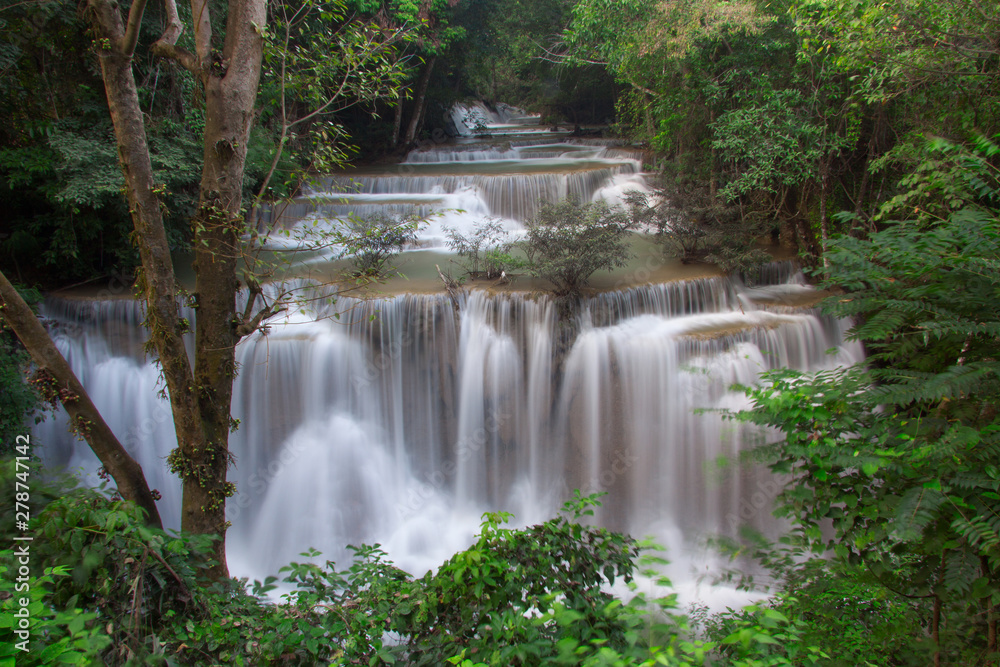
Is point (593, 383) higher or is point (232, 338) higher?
point (232, 338)

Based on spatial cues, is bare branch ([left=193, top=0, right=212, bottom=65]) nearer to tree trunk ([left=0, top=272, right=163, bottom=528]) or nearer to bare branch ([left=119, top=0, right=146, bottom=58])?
bare branch ([left=119, top=0, right=146, bottom=58])

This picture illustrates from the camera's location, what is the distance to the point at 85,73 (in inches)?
324

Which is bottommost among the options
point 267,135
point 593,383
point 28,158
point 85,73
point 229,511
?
point 229,511

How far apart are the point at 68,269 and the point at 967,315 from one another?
10799 mm

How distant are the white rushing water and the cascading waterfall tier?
0.06ft

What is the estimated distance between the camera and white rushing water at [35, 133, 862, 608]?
709 centimetres

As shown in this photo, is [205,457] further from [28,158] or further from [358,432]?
[28,158]

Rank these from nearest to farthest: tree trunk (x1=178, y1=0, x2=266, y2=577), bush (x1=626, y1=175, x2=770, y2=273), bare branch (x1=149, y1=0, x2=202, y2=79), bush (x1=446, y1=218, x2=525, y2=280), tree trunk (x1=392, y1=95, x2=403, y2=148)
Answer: bare branch (x1=149, y1=0, x2=202, y2=79)
tree trunk (x1=178, y1=0, x2=266, y2=577)
bush (x1=446, y1=218, x2=525, y2=280)
bush (x1=626, y1=175, x2=770, y2=273)
tree trunk (x1=392, y1=95, x2=403, y2=148)

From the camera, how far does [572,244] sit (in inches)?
301

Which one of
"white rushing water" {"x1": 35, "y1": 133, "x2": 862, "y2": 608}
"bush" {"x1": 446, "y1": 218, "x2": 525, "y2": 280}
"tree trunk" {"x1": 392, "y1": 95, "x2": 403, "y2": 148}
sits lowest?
"white rushing water" {"x1": 35, "y1": 133, "x2": 862, "y2": 608}

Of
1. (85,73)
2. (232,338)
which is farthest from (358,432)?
(85,73)

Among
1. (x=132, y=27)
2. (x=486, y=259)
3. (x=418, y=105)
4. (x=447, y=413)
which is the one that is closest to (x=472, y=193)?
(x=486, y=259)

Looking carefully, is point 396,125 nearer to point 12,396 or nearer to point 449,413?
point 449,413

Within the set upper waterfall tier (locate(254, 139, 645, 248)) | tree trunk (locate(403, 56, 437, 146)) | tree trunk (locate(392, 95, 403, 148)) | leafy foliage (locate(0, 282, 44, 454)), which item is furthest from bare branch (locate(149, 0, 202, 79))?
tree trunk (locate(403, 56, 437, 146))
